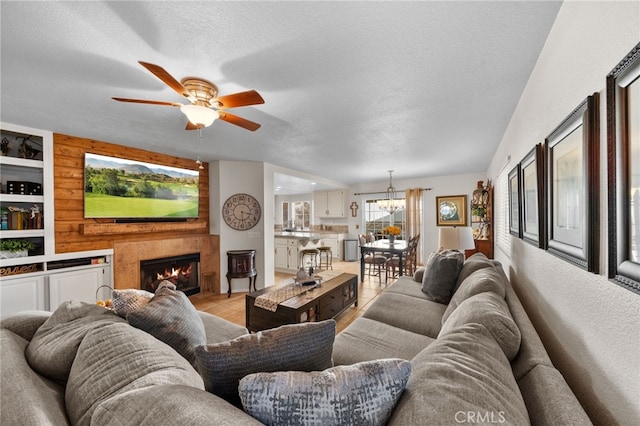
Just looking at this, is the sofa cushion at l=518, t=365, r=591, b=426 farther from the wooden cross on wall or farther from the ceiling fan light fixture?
the wooden cross on wall

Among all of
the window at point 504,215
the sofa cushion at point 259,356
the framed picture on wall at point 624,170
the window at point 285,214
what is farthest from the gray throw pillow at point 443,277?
the window at point 285,214

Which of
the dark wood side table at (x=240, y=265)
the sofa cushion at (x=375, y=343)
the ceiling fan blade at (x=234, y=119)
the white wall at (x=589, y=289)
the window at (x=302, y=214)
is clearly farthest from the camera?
the window at (x=302, y=214)

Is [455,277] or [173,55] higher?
[173,55]

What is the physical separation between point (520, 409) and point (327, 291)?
2156 mm

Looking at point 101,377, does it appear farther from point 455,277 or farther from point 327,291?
point 455,277

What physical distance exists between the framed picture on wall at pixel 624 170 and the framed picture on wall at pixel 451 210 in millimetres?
5609

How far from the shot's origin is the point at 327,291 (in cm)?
275

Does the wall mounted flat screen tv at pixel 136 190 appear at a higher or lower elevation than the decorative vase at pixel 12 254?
higher

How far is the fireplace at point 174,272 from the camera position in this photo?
371 cm

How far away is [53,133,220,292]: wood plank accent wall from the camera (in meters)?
2.97

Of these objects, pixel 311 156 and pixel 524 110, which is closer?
pixel 524 110

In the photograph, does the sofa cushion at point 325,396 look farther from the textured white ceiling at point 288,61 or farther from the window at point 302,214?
the window at point 302,214

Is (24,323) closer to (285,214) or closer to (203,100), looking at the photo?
(203,100)

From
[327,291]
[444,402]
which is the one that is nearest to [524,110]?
[444,402]
